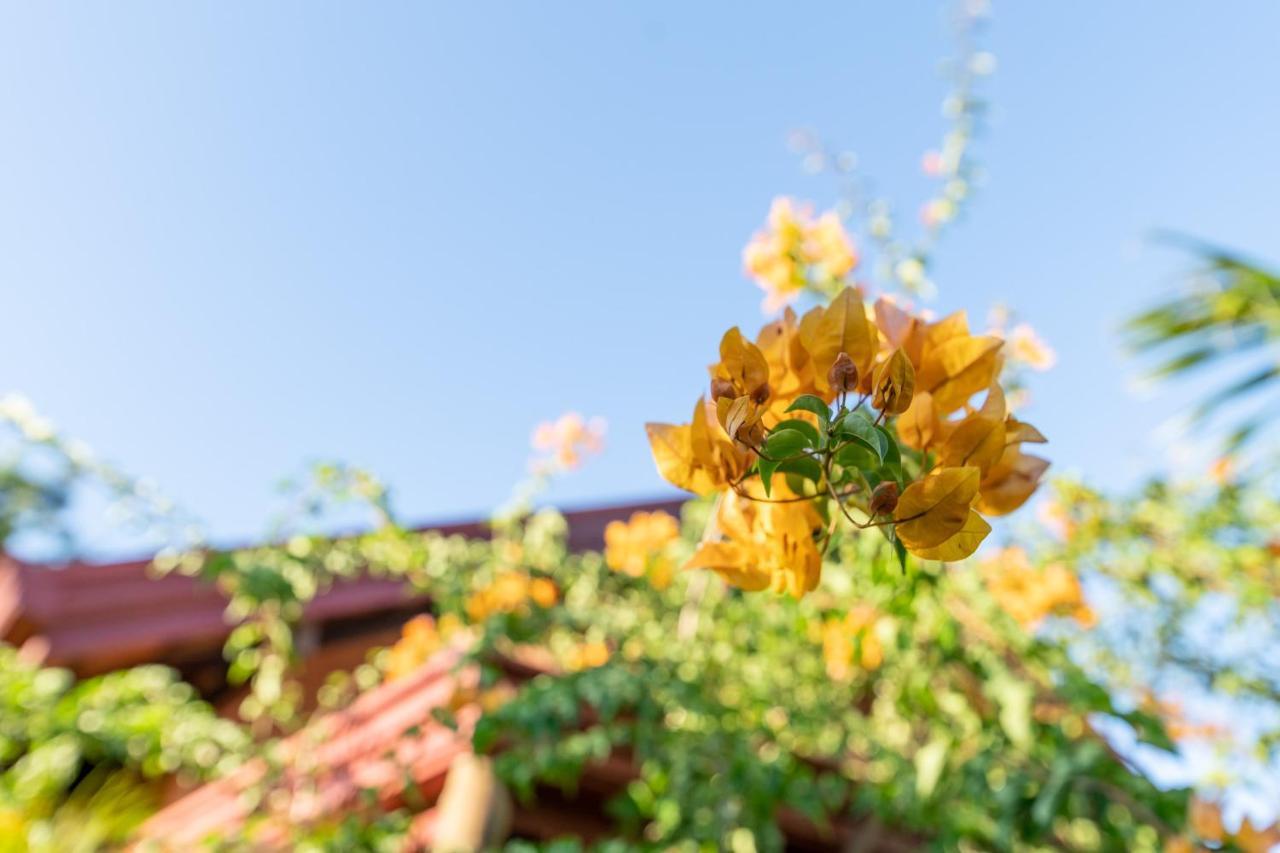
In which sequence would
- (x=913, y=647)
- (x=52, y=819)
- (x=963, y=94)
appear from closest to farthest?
(x=913, y=647), (x=963, y=94), (x=52, y=819)

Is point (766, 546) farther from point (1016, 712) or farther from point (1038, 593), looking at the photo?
point (1038, 593)

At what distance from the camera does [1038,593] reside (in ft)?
7.79

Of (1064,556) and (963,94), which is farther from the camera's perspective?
(1064,556)

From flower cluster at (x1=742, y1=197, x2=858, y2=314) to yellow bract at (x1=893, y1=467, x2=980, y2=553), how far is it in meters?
1.28

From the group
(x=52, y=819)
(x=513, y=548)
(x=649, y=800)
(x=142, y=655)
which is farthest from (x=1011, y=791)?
(x=142, y=655)

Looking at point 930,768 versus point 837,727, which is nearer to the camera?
point 930,768

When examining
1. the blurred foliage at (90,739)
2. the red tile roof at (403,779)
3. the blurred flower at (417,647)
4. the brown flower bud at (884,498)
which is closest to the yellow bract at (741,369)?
the brown flower bud at (884,498)

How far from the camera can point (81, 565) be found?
125 inches

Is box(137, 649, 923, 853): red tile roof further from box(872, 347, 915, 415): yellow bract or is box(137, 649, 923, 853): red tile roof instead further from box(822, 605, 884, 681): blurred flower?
box(872, 347, 915, 415): yellow bract

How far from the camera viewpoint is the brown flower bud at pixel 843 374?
510 millimetres

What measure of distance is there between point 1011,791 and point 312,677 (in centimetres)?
389

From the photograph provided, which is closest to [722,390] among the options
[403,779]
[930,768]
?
[930,768]

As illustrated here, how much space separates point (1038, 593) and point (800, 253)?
137cm

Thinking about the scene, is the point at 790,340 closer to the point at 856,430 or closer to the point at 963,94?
the point at 856,430
